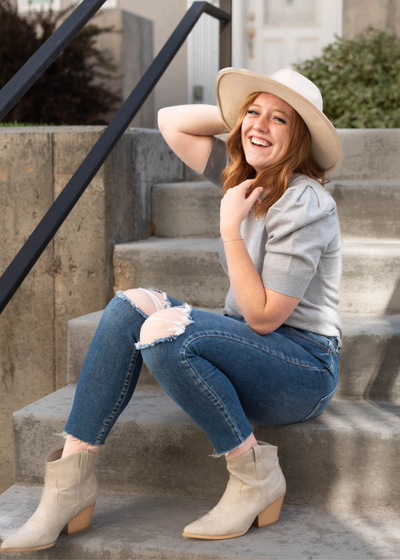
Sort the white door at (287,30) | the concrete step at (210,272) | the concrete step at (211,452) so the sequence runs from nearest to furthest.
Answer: the concrete step at (211,452)
the concrete step at (210,272)
the white door at (287,30)

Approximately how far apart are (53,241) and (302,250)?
49.8 inches

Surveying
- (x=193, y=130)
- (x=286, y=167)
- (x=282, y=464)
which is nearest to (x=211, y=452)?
(x=282, y=464)

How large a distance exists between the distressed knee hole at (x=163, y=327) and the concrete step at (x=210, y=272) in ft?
2.98

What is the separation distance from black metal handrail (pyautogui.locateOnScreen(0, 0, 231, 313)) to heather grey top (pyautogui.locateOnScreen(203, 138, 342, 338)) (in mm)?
604

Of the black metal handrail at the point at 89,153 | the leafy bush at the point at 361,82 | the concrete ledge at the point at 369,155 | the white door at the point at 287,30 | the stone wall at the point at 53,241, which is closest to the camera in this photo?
the black metal handrail at the point at 89,153

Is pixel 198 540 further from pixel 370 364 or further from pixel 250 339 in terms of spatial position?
pixel 370 364

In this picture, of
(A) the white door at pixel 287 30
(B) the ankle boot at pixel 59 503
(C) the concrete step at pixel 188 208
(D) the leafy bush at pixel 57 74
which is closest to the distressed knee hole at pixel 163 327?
(B) the ankle boot at pixel 59 503

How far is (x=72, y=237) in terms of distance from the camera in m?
2.53

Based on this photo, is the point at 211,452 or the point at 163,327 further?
the point at 211,452

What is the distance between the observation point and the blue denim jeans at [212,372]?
1.56 metres

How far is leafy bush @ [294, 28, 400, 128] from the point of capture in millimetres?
3775

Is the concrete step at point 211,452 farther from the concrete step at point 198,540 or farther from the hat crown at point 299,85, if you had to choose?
the hat crown at point 299,85

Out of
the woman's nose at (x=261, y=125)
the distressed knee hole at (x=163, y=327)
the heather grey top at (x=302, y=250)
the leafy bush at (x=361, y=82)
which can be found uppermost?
the leafy bush at (x=361, y=82)

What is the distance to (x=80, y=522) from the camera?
1671 mm
